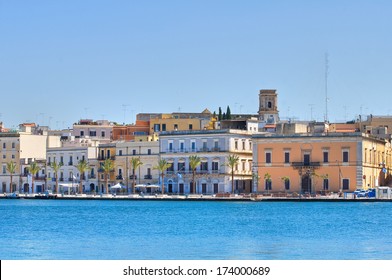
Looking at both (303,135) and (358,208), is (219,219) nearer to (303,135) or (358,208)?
(358,208)

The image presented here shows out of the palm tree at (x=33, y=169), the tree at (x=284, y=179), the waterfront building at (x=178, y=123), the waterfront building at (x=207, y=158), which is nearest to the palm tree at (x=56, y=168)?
the palm tree at (x=33, y=169)

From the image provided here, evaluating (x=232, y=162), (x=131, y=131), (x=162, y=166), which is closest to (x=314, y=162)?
(x=232, y=162)

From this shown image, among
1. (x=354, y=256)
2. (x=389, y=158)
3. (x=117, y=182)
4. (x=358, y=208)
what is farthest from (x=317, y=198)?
(x=354, y=256)

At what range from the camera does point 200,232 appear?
51.0m

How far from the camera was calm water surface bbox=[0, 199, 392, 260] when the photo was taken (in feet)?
132

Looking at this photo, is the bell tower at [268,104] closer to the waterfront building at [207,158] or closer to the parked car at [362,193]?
the waterfront building at [207,158]

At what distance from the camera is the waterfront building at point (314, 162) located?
88375 millimetres

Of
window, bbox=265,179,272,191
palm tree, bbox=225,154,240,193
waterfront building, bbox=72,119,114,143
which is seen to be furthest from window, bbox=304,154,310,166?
waterfront building, bbox=72,119,114,143

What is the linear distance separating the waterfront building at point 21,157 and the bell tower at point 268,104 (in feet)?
67.8

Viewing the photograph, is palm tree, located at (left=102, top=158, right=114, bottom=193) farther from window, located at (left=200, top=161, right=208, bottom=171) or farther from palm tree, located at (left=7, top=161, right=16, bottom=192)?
palm tree, located at (left=7, top=161, right=16, bottom=192)

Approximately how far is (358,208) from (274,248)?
117 ft

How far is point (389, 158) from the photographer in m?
100

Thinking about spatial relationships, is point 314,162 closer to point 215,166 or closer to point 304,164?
point 304,164

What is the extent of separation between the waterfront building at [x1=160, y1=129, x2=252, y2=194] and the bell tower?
17.9 metres
